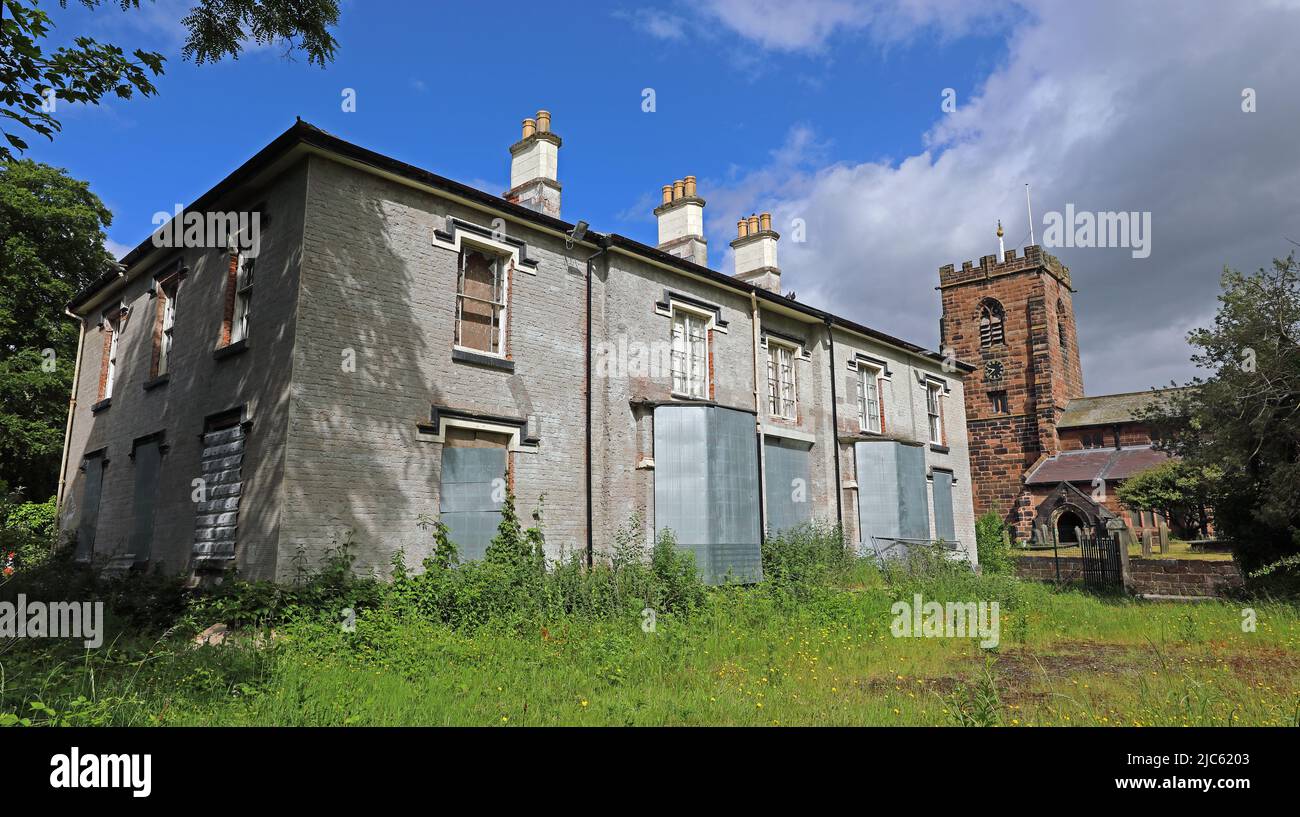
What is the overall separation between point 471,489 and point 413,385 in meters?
1.92

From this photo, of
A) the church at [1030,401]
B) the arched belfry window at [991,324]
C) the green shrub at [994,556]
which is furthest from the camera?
the arched belfry window at [991,324]

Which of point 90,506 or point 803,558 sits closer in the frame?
point 90,506

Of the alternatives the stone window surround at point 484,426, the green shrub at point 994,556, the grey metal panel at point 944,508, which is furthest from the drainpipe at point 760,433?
the grey metal panel at point 944,508

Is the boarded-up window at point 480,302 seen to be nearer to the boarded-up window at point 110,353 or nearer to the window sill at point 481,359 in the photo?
the window sill at point 481,359

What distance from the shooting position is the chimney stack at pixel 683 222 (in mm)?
19172

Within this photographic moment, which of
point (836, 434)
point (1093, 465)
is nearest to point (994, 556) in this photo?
point (836, 434)

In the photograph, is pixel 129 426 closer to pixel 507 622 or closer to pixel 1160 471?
pixel 507 622

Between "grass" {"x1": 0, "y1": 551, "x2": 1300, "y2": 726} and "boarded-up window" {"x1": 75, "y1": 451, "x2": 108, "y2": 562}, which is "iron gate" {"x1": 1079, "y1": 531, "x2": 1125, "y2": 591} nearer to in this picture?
"grass" {"x1": 0, "y1": 551, "x2": 1300, "y2": 726}

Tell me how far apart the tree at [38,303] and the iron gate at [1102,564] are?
30.5 m

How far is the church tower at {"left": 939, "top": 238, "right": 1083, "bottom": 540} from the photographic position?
44094 mm

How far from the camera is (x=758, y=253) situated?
70.0 feet

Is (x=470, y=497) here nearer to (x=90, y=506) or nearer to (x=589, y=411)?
(x=589, y=411)

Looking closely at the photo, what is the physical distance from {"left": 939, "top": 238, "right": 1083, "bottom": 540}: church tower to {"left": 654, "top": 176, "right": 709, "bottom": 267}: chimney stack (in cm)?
3096
